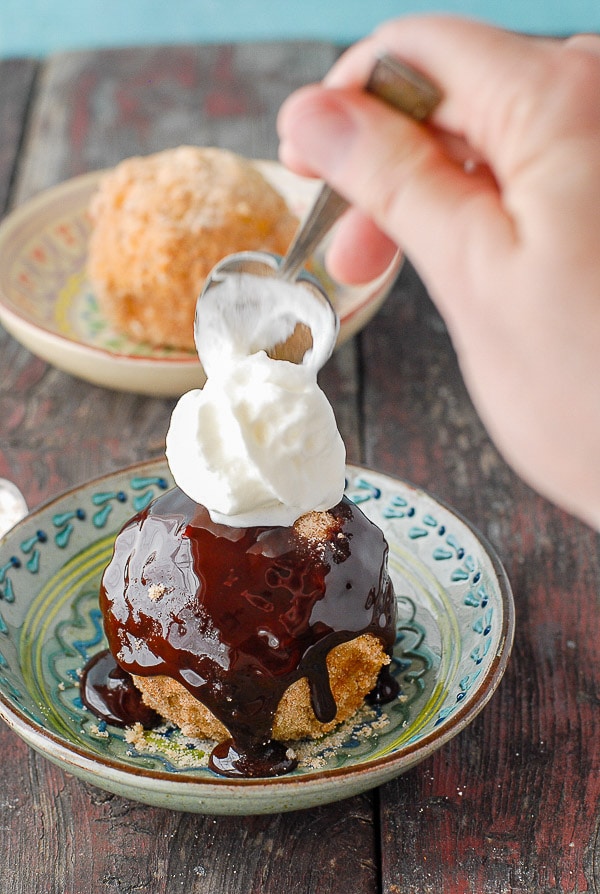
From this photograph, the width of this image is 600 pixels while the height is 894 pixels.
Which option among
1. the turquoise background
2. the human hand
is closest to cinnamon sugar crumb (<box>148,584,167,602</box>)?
the human hand

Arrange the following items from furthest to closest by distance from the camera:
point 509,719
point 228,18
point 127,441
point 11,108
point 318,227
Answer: point 228,18, point 11,108, point 127,441, point 509,719, point 318,227

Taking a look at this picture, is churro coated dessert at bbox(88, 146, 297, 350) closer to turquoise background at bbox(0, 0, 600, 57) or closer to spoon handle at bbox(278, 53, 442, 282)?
spoon handle at bbox(278, 53, 442, 282)

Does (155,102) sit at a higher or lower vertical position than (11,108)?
higher

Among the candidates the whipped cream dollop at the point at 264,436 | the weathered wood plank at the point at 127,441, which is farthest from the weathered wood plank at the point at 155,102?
the whipped cream dollop at the point at 264,436

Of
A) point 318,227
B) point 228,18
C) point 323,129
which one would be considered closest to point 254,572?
point 318,227

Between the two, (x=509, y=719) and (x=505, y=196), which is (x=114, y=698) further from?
(x=505, y=196)

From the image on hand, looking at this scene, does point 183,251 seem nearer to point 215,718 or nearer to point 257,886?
point 215,718

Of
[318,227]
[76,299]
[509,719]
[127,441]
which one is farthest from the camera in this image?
[76,299]

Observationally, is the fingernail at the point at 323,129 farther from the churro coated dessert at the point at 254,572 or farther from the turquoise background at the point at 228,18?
the turquoise background at the point at 228,18
